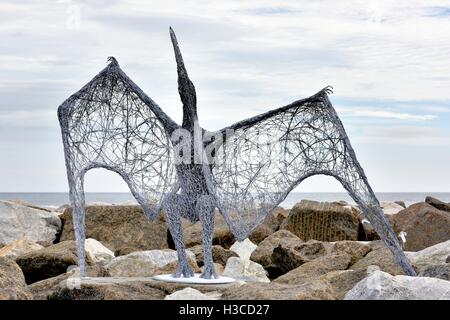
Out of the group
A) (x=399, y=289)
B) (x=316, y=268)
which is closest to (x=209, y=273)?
(x=316, y=268)

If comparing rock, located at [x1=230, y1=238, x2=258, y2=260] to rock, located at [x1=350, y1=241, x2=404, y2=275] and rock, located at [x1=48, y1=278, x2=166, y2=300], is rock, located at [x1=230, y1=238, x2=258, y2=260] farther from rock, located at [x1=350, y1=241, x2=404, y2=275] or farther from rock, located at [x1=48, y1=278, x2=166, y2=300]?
rock, located at [x1=48, y1=278, x2=166, y2=300]

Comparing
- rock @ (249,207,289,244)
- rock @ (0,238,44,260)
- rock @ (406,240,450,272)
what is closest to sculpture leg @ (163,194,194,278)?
rock @ (406,240,450,272)

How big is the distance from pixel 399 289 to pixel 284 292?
1316mm

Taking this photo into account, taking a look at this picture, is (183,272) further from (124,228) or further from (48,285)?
(124,228)

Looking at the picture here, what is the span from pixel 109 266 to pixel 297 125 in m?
3.64

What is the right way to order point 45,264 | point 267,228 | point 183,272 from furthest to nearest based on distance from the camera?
point 267,228, point 45,264, point 183,272

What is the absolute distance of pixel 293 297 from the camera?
748 cm

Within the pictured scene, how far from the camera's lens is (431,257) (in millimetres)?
12352

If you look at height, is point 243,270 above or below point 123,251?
below

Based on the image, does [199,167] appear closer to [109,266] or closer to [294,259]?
[109,266]

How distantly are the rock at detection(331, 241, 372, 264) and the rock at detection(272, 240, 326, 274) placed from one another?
27 cm

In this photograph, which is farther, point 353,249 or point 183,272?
point 353,249

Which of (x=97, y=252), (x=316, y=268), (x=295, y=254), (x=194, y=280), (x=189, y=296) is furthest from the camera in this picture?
(x=97, y=252)
